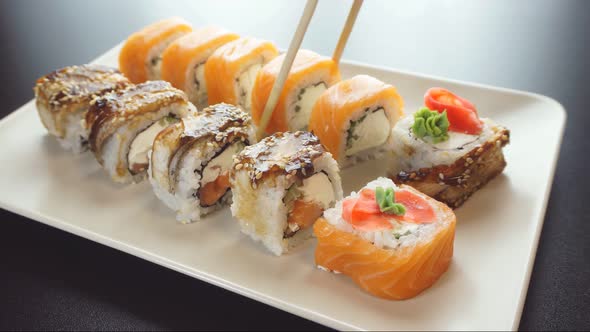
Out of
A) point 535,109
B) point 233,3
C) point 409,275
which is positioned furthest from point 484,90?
point 233,3

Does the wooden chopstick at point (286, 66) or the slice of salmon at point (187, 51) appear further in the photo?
the slice of salmon at point (187, 51)

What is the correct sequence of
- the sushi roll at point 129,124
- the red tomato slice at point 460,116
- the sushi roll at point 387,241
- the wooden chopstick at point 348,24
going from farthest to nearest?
the wooden chopstick at point 348,24 → the sushi roll at point 129,124 → the red tomato slice at point 460,116 → the sushi roll at point 387,241

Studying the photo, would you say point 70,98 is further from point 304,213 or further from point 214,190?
point 304,213

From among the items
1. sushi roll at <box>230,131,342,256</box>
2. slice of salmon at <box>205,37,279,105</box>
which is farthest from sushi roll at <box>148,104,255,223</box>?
slice of salmon at <box>205,37,279,105</box>

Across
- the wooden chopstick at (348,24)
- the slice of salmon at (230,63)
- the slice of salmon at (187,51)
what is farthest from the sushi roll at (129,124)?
the wooden chopstick at (348,24)

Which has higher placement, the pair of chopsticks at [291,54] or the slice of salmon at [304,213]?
the pair of chopsticks at [291,54]

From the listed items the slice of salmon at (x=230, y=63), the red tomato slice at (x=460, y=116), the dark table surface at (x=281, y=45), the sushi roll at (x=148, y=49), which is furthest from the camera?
the sushi roll at (x=148, y=49)

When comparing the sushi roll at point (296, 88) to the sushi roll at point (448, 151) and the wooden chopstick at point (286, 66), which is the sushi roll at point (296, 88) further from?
the sushi roll at point (448, 151)

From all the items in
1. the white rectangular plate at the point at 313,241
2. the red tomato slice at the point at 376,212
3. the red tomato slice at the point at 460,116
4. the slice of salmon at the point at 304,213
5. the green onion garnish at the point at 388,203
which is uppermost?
the red tomato slice at the point at 460,116
